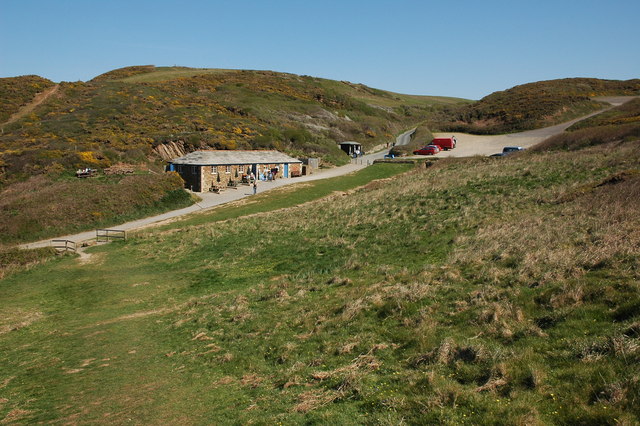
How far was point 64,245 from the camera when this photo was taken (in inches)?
1425

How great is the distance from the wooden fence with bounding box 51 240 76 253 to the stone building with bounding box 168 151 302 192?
1973 cm

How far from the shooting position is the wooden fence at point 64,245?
34.2 meters

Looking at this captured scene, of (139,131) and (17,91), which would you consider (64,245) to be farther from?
(17,91)

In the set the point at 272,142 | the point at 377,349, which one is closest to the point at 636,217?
the point at 377,349

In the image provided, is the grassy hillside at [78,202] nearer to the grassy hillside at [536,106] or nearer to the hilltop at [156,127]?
the hilltop at [156,127]

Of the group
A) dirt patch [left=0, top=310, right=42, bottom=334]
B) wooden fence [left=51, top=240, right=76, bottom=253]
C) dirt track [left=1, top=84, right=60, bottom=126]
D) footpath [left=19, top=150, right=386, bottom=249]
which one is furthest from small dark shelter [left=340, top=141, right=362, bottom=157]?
dirt patch [left=0, top=310, right=42, bottom=334]

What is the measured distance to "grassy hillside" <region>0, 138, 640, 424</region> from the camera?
924 centimetres

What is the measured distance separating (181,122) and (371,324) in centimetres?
7162

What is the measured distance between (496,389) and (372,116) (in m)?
122

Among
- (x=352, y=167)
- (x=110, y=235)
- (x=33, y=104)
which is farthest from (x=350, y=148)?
(x=33, y=104)

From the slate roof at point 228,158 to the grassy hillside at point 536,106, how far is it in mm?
44287

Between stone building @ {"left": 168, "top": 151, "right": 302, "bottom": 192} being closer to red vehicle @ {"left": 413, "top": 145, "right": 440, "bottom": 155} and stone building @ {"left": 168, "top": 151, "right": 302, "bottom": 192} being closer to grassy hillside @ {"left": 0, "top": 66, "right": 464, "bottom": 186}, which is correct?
grassy hillside @ {"left": 0, "top": 66, "right": 464, "bottom": 186}

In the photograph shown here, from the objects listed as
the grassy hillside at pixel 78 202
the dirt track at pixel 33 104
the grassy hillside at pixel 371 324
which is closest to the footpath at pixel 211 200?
the grassy hillside at pixel 78 202

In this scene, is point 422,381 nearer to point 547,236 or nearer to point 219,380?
point 219,380
